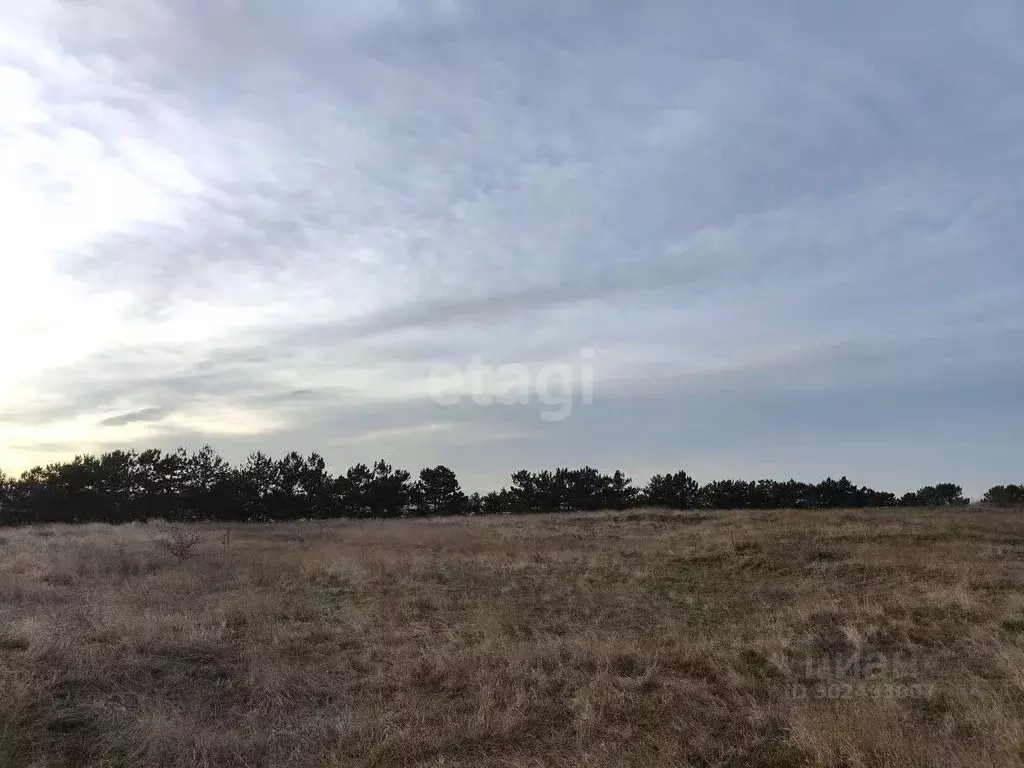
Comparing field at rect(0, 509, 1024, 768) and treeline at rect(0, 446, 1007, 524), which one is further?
treeline at rect(0, 446, 1007, 524)

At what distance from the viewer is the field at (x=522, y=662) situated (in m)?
6.17

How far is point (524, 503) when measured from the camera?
6431 centimetres

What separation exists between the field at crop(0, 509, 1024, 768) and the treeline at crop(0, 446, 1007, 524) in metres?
39.0

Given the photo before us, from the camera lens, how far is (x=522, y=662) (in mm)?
8969

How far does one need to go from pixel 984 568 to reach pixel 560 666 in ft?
38.4

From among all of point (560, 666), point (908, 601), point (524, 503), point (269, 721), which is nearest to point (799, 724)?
point (560, 666)

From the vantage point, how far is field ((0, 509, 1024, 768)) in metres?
6.17

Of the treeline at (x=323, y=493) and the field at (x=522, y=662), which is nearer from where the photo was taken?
the field at (x=522, y=662)

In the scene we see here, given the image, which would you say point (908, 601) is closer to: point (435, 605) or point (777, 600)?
point (777, 600)

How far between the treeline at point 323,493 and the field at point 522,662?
38971 millimetres

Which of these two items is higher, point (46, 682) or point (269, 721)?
point (46, 682)

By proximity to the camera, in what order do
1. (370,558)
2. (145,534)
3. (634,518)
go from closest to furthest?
1. (370,558)
2. (145,534)
3. (634,518)

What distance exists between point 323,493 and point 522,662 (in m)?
55.3

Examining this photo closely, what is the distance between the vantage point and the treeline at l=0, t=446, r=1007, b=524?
169 ft
